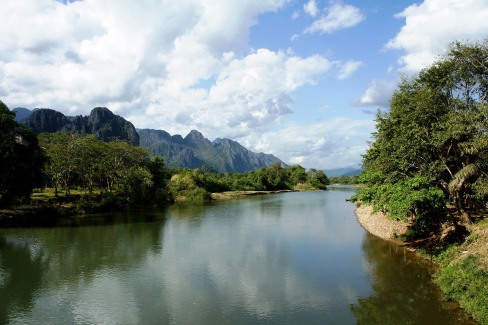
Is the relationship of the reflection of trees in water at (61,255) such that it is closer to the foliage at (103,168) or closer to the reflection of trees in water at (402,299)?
the reflection of trees in water at (402,299)

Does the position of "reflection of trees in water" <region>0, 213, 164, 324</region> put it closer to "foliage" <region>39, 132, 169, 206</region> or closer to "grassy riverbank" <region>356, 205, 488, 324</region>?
"foliage" <region>39, 132, 169, 206</region>

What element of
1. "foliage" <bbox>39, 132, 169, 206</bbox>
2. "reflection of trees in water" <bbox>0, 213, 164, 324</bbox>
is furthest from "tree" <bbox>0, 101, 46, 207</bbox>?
"foliage" <bbox>39, 132, 169, 206</bbox>

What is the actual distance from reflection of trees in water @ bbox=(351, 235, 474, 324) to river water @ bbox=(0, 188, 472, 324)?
0.06 m

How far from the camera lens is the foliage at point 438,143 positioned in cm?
2844

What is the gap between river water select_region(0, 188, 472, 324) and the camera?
66.2 feet

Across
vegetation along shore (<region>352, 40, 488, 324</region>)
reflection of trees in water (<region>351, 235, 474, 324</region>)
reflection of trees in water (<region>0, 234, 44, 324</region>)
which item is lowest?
reflection of trees in water (<region>351, 235, 474, 324</region>)

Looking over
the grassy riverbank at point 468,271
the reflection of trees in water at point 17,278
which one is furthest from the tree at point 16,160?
the grassy riverbank at point 468,271

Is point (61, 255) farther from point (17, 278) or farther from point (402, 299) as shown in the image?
point (402, 299)

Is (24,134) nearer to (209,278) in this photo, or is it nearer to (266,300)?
(209,278)

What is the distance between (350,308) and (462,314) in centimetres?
591

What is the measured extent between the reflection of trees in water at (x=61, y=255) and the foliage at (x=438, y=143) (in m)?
25.4

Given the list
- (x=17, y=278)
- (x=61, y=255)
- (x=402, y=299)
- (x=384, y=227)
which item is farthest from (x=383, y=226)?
(x=17, y=278)

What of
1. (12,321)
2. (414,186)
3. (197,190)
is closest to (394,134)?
(414,186)

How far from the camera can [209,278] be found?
27078 millimetres
